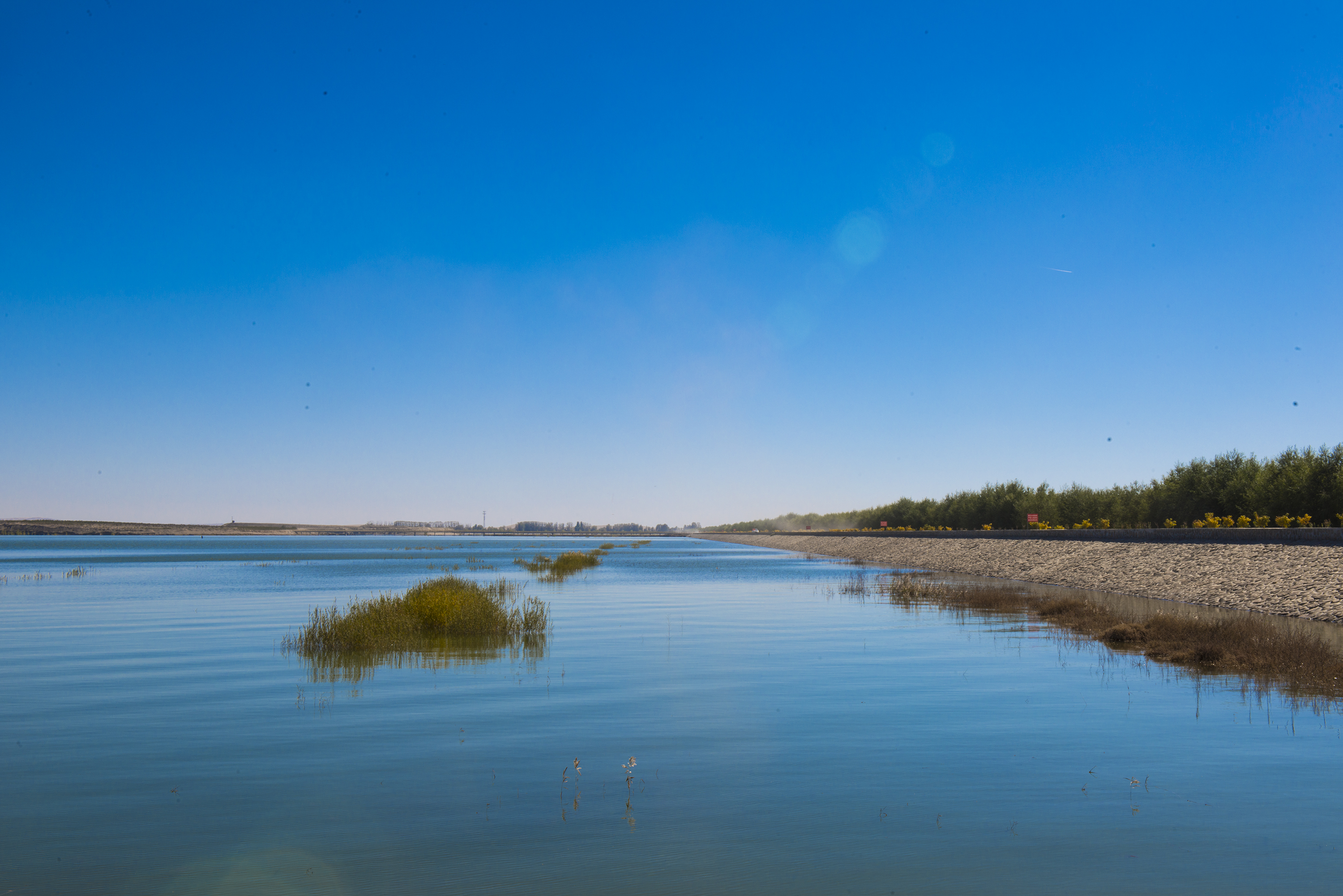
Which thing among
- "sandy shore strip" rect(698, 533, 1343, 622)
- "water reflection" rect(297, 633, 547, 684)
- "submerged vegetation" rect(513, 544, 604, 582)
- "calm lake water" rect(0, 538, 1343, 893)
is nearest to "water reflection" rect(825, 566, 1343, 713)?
"calm lake water" rect(0, 538, 1343, 893)

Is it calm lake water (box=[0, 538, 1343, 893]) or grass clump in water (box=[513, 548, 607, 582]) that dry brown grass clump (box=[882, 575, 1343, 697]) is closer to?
calm lake water (box=[0, 538, 1343, 893])

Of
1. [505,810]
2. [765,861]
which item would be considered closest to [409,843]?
[505,810]

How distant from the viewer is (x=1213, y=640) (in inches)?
819

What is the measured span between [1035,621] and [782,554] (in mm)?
82056

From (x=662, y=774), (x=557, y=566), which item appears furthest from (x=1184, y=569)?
(x=557, y=566)

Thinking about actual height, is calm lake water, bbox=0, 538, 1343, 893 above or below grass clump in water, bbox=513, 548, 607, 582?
above

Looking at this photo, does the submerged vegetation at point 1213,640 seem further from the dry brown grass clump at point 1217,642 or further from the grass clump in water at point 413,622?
the grass clump in water at point 413,622

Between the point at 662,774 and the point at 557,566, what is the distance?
5250 cm

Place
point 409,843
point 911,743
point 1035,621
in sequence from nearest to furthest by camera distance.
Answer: point 409,843
point 911,743
point 1035,621

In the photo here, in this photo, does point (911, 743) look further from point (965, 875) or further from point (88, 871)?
point (88, 871)

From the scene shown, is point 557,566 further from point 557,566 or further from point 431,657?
point 431,657

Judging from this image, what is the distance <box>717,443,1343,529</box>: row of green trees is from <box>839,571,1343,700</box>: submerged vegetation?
4175 cm

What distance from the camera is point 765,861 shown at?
791 centimetres

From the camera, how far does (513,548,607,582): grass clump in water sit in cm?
5478
